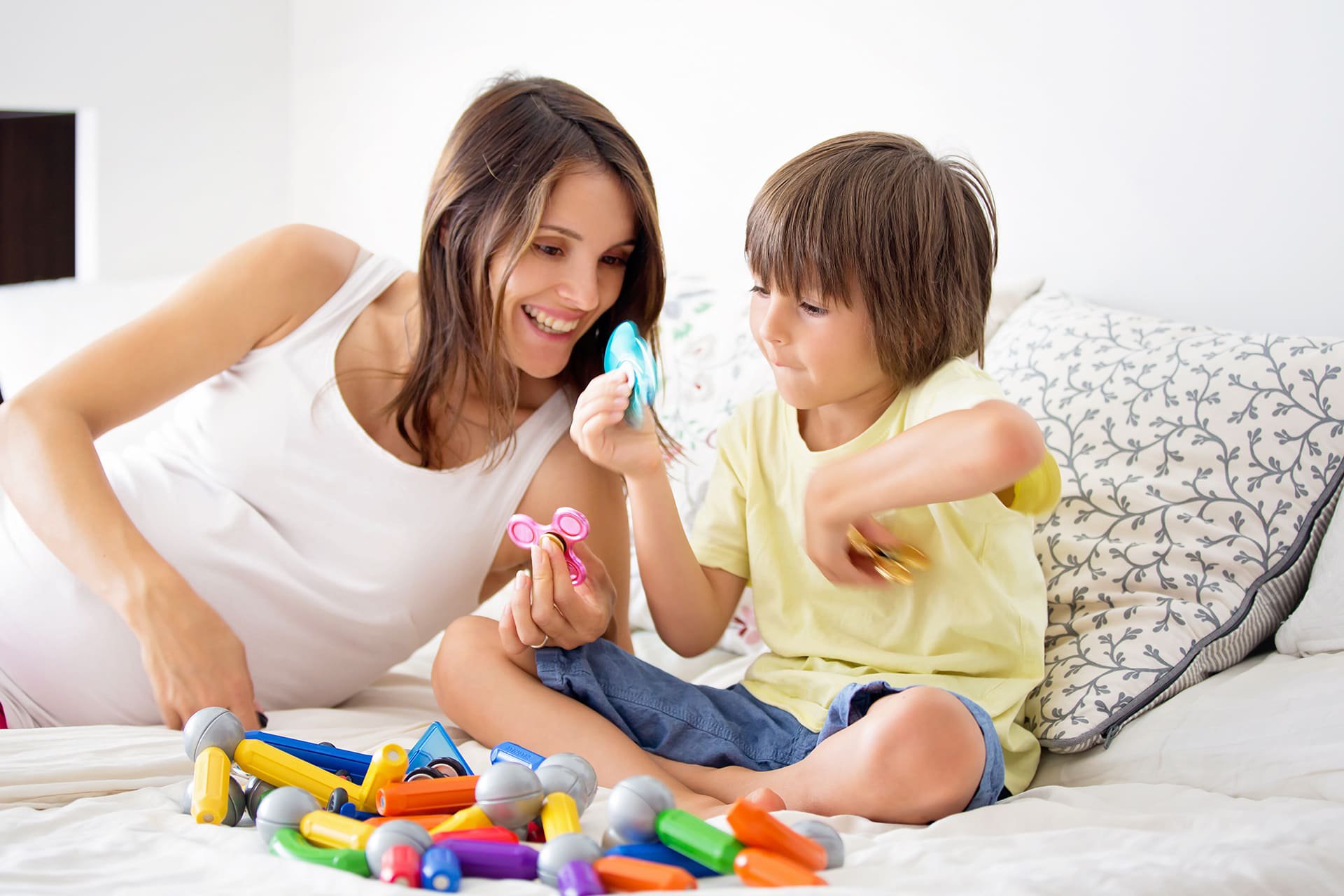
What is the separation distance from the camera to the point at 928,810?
2.65 feet

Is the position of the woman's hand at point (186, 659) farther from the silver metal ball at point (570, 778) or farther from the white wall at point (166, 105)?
the white wall at point (166, 105)

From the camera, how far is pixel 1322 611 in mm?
998

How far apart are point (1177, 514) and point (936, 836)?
510 millimetres

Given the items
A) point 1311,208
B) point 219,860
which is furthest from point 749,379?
point 219,860

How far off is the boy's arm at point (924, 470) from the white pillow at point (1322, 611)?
349mm

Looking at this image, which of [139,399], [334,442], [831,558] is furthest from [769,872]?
[139,399]

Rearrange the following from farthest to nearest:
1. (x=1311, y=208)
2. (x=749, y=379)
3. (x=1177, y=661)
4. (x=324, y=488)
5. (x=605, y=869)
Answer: (x=749, y=379) → (x=1311, y=208) → (x=324, y=488) → (x=1177, y=661) → (x=605, y=869)

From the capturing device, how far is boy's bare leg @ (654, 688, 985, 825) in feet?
2.61

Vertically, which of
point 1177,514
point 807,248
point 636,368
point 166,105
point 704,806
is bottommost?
point 704,806

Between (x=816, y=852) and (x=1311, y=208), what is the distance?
41.1 inches

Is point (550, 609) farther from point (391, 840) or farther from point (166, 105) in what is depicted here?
point (166, 105)

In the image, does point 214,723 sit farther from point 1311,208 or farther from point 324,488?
point 1311,208

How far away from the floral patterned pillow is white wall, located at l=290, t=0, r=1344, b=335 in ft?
0.78

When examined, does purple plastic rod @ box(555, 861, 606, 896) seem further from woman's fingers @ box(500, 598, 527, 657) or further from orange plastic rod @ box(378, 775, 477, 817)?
woman's fingers @ box(500, 598, 527, 657)
